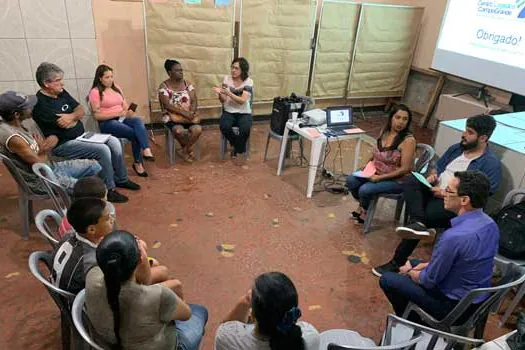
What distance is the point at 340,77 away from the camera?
5523 millimetres

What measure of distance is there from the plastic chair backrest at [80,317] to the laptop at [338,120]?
8.44 feet

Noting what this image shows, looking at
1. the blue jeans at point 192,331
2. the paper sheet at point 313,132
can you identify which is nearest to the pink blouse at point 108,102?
the paper sheet at point 313,132

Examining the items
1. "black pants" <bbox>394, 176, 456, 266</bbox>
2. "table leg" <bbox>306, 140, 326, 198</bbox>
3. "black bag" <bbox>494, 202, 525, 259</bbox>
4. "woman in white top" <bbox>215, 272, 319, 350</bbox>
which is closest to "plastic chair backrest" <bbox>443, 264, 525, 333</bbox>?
"black bag" <bbox>494, 202, 525, 259</bbox>

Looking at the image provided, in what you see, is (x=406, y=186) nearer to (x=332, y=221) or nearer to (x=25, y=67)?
(x=332, y=221)

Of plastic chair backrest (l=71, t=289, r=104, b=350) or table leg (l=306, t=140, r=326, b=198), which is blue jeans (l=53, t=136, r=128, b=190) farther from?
plastic chair backrest (l=71, t=289, r=104, b=350)

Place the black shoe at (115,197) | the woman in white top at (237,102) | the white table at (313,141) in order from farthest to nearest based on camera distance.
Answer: the woman in white top at (237,102), the white table at (313,141), the black shoe at (115,197)

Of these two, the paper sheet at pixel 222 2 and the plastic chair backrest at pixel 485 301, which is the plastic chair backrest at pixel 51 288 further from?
the paper sheet at pixel 222 2

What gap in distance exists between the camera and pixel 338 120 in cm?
365

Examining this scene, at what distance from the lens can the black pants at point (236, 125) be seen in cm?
409

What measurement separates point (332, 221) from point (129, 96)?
2654 millimetres

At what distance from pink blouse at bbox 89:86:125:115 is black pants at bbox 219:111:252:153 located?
992 millimetres

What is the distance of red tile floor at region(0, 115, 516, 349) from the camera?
2.33m

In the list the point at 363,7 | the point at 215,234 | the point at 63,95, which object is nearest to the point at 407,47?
the point at 363,7

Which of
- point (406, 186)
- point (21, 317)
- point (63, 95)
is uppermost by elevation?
point (63, 95)
